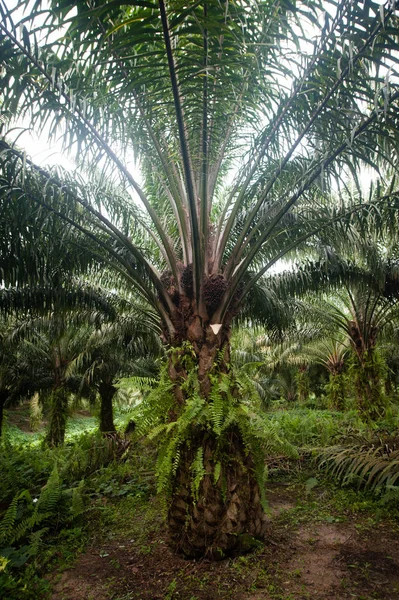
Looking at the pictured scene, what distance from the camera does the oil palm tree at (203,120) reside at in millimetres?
2793

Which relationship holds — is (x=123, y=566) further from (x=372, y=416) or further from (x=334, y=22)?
(x=372, y=416)

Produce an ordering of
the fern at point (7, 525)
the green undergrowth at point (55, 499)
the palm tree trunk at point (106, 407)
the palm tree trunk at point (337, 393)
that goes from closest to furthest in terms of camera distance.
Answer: the green undergrowth at point (55, 499) < the fern at point (7, 525) < the palm tree trunk at point (337, 393) < the palm tree trunk at point (106, 407)

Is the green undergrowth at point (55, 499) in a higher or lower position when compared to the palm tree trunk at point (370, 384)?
lower

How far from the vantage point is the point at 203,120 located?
147 inches

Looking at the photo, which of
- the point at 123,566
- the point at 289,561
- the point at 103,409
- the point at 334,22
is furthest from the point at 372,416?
the point at 103,409

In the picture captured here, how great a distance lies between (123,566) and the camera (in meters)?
3.48

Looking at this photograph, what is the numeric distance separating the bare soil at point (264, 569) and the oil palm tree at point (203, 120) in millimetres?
260

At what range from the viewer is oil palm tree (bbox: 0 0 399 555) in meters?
2.79

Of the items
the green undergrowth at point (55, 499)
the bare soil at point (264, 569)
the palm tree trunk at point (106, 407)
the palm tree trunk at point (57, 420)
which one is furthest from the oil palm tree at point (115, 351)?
the bare soil at point (264, 569)

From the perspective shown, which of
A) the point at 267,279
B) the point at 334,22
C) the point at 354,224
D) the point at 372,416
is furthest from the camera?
the point at 372,416

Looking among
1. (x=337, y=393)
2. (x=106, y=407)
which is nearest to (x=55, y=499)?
(x=106, y=407)

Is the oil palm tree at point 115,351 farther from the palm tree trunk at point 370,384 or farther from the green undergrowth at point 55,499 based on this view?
the palm tree trunk at point 370,384

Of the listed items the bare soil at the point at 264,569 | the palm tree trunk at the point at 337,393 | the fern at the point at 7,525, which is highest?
the palm tree trunk at the point at 337,393

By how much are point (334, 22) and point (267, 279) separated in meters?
5.47
